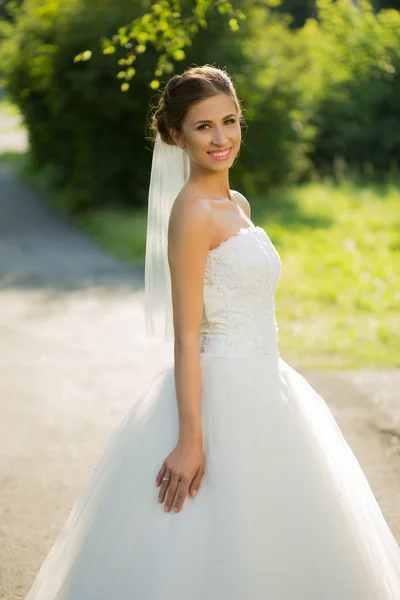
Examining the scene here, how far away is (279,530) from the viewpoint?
2562mm

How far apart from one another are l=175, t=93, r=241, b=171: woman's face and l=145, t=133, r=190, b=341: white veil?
1.33 ft

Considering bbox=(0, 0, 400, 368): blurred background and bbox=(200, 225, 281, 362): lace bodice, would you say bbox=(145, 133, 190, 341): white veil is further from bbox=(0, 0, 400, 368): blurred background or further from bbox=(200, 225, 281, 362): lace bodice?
bbox=(0, 0, 400, 368): blurred background

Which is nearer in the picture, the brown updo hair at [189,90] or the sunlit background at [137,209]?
the brown updo hair at [189,90]

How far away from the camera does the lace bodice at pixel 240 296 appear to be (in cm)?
266

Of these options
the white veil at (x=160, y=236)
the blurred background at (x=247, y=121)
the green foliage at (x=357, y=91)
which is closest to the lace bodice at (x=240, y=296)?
the white veil at (x=160, y=236)

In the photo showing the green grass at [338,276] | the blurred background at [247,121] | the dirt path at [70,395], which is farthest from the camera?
the blurred background at [247,121]

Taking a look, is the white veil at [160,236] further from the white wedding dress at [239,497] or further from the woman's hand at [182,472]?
the woman's hand at [182,472]

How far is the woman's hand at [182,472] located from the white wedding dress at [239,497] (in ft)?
0.13

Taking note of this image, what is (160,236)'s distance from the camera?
122 inches

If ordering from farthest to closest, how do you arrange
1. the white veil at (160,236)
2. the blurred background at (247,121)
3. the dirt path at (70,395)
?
1. the blurred background at (247,121)
2. the dirt path at (70,395)
3. the white veil at (160,236)

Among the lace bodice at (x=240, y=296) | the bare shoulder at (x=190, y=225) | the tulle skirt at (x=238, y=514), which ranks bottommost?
the tulle skirt at (x=238, y=514)

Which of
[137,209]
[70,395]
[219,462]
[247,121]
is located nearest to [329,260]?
[70,395]

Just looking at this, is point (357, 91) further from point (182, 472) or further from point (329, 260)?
point (182, 472)

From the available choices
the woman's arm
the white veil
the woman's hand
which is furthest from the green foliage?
the woman's hand
